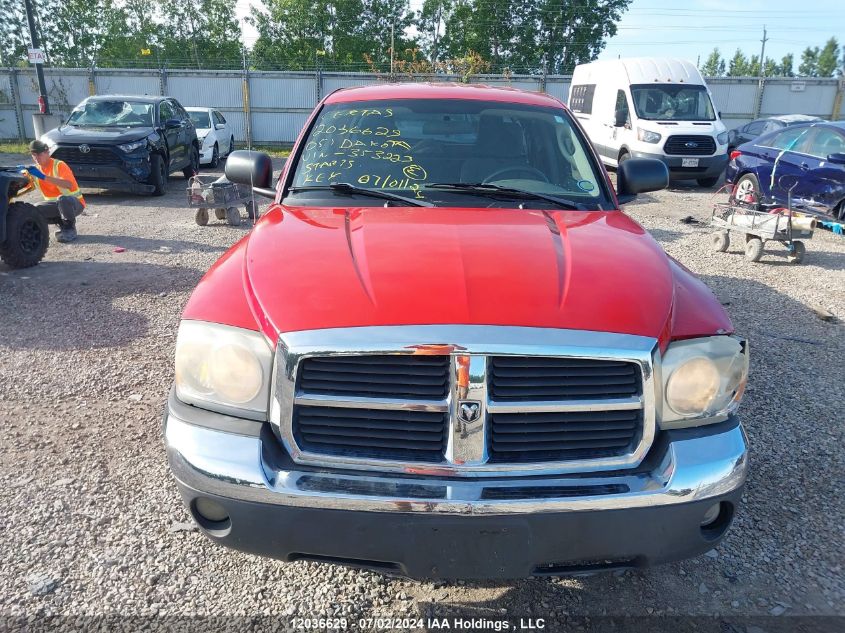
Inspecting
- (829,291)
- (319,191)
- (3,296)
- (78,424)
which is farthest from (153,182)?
(829,291)

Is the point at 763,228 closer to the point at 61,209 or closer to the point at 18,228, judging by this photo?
the point at 18,228

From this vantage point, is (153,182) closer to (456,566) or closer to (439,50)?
(456,566)

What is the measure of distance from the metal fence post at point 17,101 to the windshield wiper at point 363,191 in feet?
83.9

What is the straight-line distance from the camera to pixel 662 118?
14312 mm

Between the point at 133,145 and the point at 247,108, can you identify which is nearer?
the point at 133,145

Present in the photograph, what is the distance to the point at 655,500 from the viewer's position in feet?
6.29

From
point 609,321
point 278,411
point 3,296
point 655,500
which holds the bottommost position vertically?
point 3,296

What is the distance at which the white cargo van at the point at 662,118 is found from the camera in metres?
13.9

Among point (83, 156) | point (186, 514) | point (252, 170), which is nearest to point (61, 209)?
point (83, 156)

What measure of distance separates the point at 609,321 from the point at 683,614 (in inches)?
50.3

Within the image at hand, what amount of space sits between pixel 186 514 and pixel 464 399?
1.73 metres

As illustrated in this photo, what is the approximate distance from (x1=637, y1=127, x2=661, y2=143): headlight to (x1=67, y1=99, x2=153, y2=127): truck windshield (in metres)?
10.1

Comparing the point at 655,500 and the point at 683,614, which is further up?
the point at 655,500

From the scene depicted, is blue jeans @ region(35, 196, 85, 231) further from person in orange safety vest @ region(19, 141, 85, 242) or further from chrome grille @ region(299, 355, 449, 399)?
chrome grille @ region(299, 355, 449, 399)
